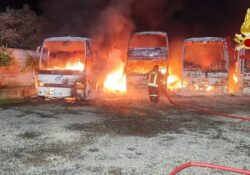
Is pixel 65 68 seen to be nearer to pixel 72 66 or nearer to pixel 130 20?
pixel 72 66

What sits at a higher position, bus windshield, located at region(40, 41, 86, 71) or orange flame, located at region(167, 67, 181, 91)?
bus windshield, located at region(40, 41, 86, 71)

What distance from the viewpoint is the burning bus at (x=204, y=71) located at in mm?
13883

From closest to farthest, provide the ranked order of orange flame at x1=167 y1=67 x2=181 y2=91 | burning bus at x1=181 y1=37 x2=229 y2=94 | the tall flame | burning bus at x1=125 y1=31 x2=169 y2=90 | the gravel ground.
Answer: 1. the gravel ground
2. burning bus at x1=181 y1=37 x2=229 y2=94
3. burning bus at x1=125 y1=31 x2=169 y2=90
4. the tall flame
5. orange flame at x1=167 y1=67 x2=181 y2=91

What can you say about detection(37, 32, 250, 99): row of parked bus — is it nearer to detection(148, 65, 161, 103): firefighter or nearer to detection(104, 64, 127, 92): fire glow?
detection(104, 64, 127, 92): fire glow

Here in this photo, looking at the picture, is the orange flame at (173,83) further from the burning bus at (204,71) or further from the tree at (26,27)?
the tree at (26,27)

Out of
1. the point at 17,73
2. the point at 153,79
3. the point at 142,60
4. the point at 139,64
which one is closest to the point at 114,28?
the point at 139,64

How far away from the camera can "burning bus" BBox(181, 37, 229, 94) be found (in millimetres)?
13883

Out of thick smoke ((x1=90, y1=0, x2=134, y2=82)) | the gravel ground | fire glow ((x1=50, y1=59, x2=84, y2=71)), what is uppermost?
thick smoke ((x1=90, y1=0, x2=134, y2=82))

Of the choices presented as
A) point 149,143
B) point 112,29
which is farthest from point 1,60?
point 149,143

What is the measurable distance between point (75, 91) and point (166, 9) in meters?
18.7

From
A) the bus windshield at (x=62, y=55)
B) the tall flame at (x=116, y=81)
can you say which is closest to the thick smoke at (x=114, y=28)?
the tall flame at (x=116, y=81)

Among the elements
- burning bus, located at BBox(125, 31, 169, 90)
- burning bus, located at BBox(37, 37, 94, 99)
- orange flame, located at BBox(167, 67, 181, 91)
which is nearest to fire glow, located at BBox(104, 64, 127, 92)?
burning bus, located at BBox(125, 31, 169, 90)

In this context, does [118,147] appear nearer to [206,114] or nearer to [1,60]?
[206,114]

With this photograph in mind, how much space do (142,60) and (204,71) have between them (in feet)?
8.66
